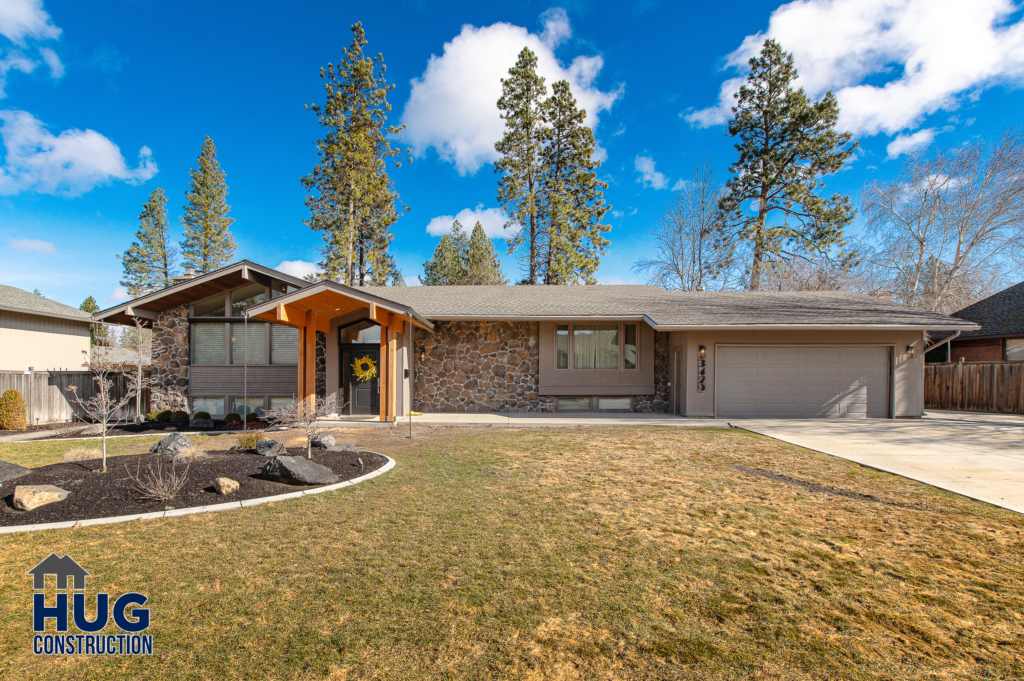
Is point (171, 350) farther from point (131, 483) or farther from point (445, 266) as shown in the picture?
point (445, 266)

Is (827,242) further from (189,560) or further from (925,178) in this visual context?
(189,560)

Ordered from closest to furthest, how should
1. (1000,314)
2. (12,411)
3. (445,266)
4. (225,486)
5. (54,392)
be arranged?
(225,486)
(12,411)
(54,392)
(1000,314)
(445,266)

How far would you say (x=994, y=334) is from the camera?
649 inches

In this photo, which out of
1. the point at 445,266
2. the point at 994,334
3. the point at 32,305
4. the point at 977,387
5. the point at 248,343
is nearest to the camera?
the point at 248,343

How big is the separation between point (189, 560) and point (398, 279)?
1007 inches

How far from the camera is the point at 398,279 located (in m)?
28.0

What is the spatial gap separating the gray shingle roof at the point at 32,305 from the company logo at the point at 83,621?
15.6 m

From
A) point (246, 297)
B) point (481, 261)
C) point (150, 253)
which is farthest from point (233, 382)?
point (481, 261)

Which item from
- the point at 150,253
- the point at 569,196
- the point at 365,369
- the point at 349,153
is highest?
the point at 349,153

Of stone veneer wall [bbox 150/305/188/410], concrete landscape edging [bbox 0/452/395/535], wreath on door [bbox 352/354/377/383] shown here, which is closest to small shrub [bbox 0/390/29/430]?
stone veneer wall [bbox 150/305/188/410]

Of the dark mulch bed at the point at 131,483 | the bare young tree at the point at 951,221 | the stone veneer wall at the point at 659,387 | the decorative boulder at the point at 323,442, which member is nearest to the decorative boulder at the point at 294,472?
the dark mulch bed at the point at 131,483

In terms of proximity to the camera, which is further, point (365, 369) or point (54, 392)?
point (365, 369)

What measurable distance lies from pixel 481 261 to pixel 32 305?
26.4 meters

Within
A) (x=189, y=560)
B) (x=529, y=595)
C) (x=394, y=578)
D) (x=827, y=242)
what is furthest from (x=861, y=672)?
(x=827, y=242)
